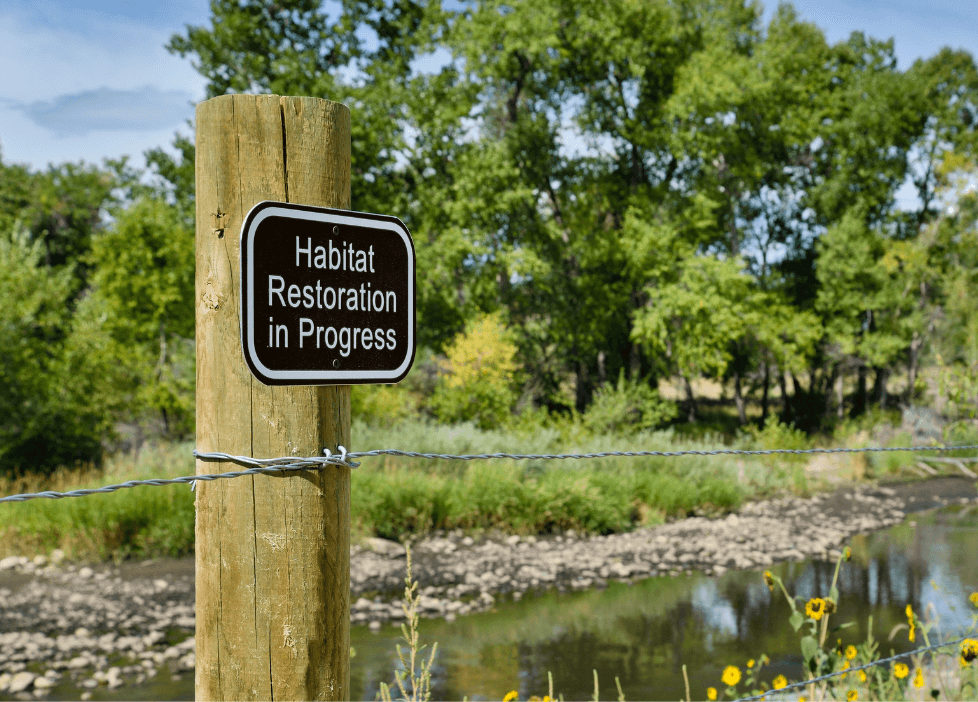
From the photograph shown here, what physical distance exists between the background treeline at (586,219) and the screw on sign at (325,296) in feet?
40.0

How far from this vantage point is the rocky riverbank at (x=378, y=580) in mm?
6046

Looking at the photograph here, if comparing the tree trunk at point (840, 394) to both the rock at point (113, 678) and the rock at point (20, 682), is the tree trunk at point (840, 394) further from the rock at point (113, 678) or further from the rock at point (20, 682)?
the rock at point (20, 682)

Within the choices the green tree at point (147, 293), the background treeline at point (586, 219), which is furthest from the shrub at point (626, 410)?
the green tree at point (147, 293)

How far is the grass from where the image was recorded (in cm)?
885

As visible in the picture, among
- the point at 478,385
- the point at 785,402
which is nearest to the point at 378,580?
the point at 478,385

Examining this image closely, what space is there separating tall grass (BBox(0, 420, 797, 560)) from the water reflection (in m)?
2.17

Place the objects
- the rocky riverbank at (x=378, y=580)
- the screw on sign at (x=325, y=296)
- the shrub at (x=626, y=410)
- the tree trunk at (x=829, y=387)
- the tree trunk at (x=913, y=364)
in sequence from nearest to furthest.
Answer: the screw on sign at (x=325, y=296) → the rocky riverbank at (x=378, y=580) → the shrub at (x=626, y=410) → the tree trunk at (x=913, y=364) → the tree trunk at (x=829, y=387)

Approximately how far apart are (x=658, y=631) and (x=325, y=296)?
6.55m

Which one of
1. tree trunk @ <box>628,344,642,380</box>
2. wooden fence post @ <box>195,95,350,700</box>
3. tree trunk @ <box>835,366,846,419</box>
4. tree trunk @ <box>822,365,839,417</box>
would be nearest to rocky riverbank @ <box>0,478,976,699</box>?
wooden fence post @ <box>195,95,350,700</box>

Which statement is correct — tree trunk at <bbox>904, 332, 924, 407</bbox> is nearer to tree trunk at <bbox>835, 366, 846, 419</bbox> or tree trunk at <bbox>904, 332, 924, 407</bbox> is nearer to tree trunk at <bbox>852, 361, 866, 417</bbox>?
tree trunk at <bbox>852, 361, 866, 417</bbox>

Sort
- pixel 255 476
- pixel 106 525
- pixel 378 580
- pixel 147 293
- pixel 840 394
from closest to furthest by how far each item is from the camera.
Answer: pixel 255 476 → pixel 378 580 → pixel 106 525 → pixel 147 293 → pixel 840 394

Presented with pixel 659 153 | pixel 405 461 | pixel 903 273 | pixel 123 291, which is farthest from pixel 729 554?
pixel 903 273

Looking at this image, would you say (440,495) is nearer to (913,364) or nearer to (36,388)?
(36,388)

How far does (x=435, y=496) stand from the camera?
9.87 metres
